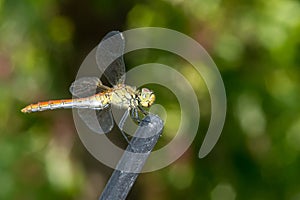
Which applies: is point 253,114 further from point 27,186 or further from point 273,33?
point 27,186

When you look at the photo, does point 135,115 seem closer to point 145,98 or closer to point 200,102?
point 145,98

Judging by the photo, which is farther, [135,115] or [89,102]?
[89,102]

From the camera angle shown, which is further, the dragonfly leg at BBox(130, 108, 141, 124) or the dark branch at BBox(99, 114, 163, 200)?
the dragonfly leg at BBox(130, 108, 141, 124)

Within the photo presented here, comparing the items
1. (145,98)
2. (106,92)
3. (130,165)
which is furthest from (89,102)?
(130,165)

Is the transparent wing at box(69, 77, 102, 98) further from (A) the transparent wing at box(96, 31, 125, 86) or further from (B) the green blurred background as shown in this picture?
(B) the green blurred background

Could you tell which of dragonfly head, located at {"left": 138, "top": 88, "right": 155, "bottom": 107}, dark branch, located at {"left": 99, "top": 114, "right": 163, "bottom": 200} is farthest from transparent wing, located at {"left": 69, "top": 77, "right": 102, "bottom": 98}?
dark branch, located at {"left": 99, "top": 114, "right": 163, "bottom": 200}

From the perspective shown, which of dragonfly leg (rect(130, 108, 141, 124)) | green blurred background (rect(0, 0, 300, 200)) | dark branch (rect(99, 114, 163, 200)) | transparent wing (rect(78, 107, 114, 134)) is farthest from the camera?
green blurred background (rect(0, 0, 300, 200))

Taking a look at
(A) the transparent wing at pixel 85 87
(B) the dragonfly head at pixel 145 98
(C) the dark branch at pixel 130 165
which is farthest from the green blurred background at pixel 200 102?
(C) the dark branch at pixel 130 165
